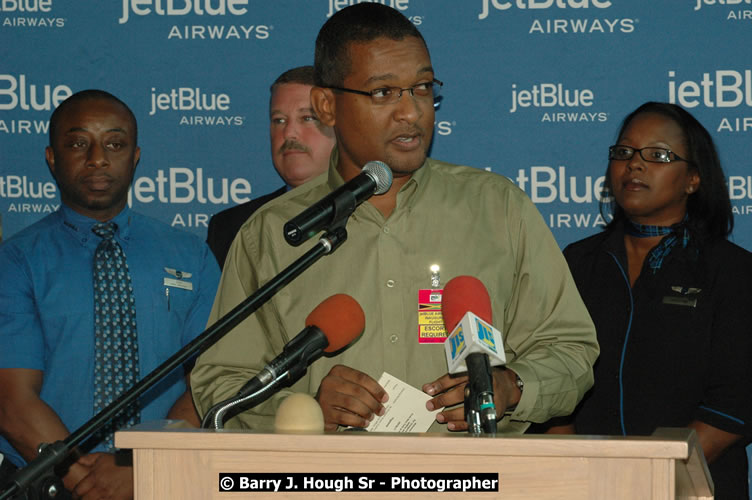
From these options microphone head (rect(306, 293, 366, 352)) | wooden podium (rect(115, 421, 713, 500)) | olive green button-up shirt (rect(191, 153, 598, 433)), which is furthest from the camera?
olive green button-up shirt (rect(191, 153, 598, 433))

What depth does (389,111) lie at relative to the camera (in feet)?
8.50

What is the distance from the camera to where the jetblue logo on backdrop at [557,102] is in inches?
161

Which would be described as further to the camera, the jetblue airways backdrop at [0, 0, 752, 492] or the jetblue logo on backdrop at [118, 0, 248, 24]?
the jetblue logo on backdrop at [118, 0, 248, 24]

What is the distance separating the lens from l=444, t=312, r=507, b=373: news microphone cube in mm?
1663

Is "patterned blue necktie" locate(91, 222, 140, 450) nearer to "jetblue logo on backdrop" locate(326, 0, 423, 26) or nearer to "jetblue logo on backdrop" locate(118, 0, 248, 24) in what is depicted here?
"jetblue logo on backdrop" locate(118, 0, 248, 24)

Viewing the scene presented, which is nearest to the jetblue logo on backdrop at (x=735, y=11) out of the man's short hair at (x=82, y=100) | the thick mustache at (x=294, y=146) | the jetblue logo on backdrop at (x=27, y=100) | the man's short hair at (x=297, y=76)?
the man's short hair at (x=297, y=76)

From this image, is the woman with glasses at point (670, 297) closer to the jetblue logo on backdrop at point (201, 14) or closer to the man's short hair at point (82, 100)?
the jetblue logo on backdrop at point (201, 14)

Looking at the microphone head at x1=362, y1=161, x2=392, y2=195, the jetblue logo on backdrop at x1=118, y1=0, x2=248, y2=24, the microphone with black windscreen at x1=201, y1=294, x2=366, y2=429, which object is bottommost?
the microphone with black windscreen at x1=201, y1=294, x2=366, y2=429

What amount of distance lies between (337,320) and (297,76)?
2.45m

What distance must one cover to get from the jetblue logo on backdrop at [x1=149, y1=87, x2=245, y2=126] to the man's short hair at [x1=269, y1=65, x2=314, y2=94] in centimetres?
26

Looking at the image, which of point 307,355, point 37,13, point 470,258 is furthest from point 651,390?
point 37,13

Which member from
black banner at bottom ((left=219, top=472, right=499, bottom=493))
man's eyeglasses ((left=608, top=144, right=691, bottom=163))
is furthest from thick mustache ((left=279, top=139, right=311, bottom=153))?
black banner at bottom ((left=219, top=472, right=499, bottom=493))

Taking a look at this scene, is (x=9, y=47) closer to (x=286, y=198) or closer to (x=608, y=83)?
(x=286, y=198)

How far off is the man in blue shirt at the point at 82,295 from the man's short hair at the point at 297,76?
72cm
